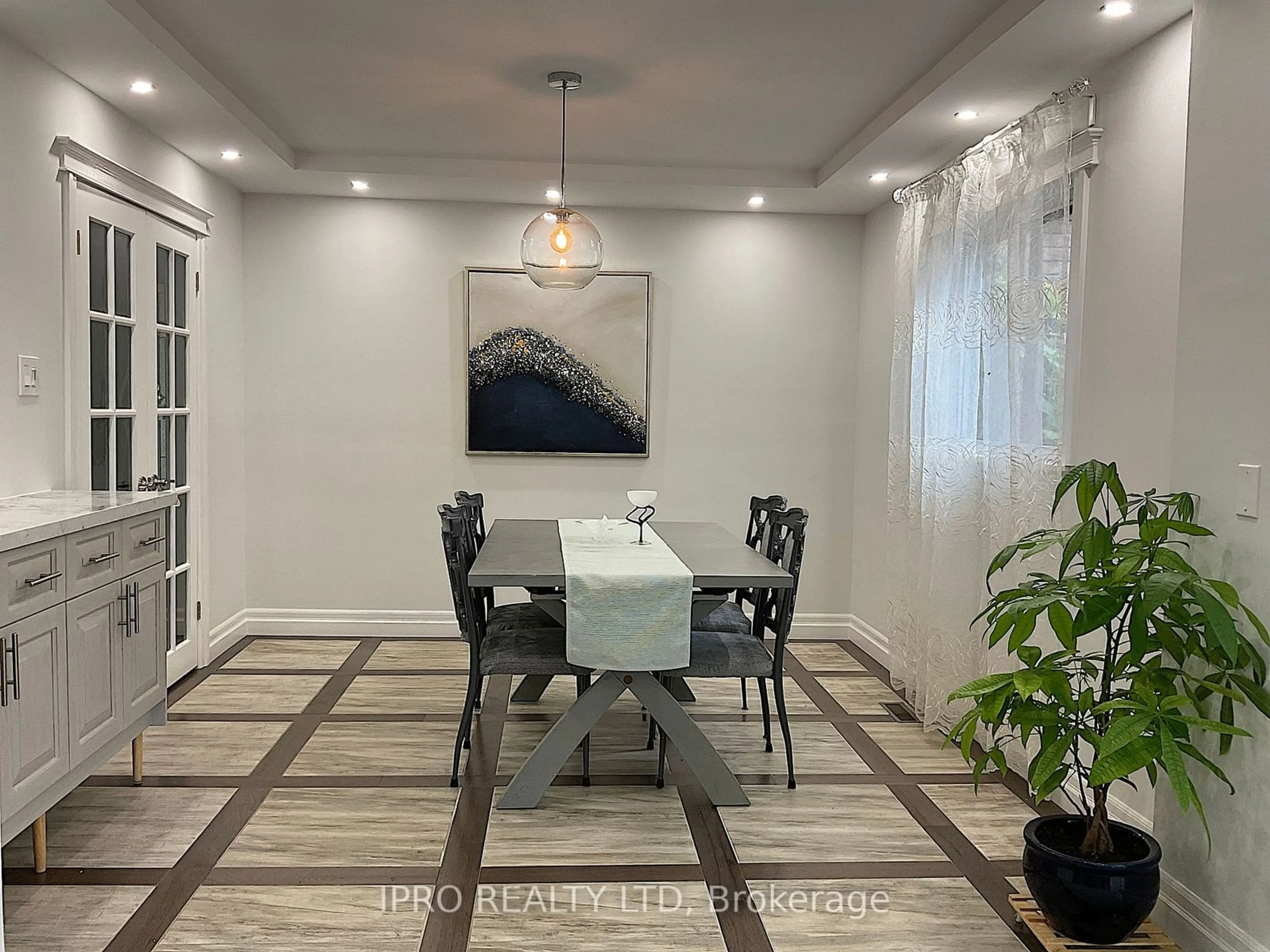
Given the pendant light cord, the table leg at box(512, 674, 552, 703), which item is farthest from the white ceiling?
the table leg at box(512, 674, 552, 703)

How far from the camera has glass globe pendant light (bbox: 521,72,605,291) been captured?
13.1 ft

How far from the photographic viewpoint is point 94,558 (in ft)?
10.0

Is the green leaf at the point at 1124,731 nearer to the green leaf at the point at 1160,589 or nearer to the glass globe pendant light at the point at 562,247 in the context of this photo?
the green leaf at the point at 1160,589

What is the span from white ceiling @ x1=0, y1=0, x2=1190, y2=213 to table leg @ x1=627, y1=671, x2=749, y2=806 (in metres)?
2.14

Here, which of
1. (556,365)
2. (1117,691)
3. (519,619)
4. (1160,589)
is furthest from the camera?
Answer: (556,365)

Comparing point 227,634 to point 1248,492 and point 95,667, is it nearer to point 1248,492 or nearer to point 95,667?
point 95,667

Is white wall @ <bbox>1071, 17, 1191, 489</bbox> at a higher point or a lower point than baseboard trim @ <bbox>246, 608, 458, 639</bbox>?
higher

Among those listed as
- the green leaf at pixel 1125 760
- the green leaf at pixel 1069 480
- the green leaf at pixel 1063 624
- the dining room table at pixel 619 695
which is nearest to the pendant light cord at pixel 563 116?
the dining room table at pixel 619 695

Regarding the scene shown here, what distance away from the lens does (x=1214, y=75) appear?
2.47 meters

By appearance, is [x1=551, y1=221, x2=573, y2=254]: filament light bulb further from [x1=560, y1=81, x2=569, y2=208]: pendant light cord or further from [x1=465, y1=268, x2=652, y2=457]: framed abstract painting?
[x1=465, y1=268, x2=652, y2=457]: framed abstract painting

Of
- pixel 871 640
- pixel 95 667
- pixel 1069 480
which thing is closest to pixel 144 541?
pixel 95 667

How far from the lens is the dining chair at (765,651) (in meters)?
3.59

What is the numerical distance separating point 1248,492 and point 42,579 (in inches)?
115

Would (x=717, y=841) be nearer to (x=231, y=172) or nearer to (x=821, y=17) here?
(x=821, y=17)
